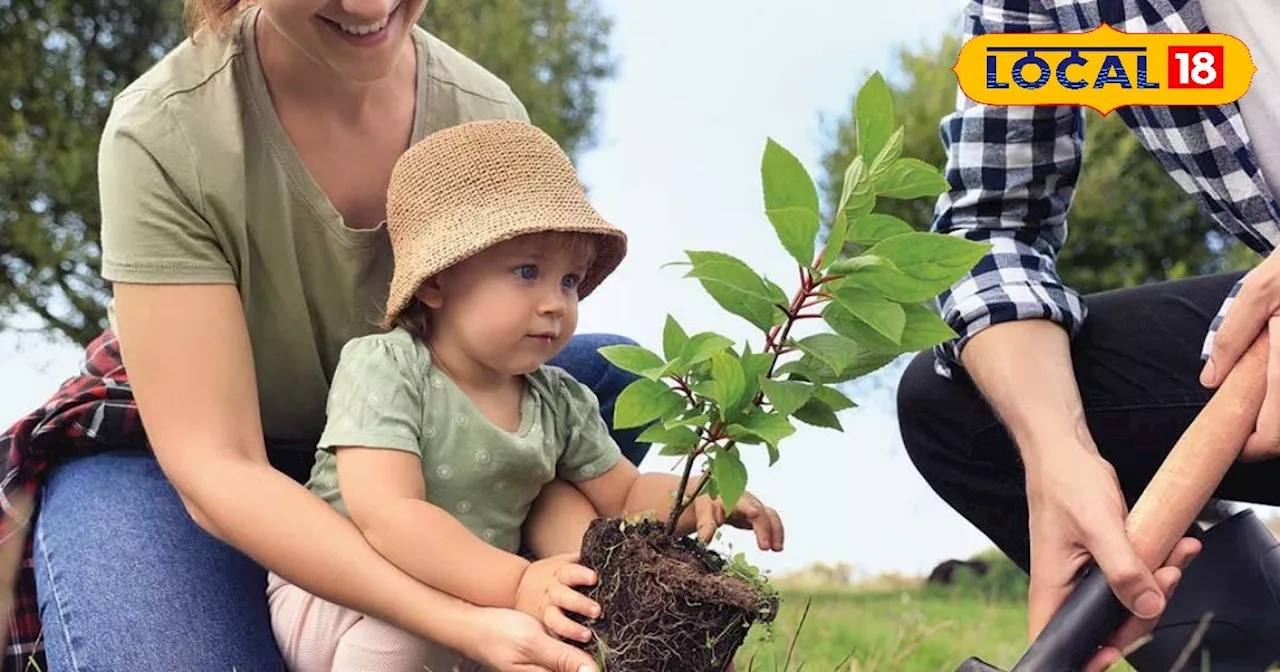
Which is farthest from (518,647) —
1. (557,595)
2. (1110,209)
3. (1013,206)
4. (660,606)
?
(1110,209)

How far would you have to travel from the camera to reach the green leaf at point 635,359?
152 centimetres

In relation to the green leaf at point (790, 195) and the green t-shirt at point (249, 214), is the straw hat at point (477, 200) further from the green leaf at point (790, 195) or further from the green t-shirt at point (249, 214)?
the green leaf at point (790, 195)

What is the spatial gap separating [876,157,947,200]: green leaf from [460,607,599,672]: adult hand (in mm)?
628

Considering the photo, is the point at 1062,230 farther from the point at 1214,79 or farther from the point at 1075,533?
the point at 1075,533

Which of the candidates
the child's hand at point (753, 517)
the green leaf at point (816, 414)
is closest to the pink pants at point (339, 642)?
the child's hand at point (753, 517)

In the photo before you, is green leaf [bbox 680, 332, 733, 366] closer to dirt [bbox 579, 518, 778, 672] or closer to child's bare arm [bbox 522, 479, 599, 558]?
dirt [bbox 579, 518, 778, 672]

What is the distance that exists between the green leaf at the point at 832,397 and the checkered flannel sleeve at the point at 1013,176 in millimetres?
703

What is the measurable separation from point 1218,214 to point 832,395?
110 cm

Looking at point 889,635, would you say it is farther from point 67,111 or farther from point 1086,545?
point 67,111

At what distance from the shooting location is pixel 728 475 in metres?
1.57

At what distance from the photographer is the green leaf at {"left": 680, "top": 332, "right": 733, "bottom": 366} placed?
1.49 m

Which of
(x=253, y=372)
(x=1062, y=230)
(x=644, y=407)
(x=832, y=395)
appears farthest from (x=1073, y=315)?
(x=253, y=372)

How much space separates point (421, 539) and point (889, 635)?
2429 mm

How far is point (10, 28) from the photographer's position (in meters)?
6.83
